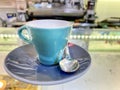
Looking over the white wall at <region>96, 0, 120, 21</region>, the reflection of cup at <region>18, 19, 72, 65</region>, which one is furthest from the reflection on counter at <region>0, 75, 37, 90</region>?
the white wall at <region>96, 0, 120, 21</region>

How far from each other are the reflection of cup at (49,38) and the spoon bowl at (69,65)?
0.02 meters

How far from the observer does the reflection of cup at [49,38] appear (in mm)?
413

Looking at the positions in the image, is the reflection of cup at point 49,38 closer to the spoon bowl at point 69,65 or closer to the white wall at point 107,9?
the spoon bowl at point 69,65

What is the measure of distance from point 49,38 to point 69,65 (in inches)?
3.8

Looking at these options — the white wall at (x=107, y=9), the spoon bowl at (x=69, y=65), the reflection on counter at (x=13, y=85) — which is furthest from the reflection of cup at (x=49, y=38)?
the white wall at (x=107, y=9)

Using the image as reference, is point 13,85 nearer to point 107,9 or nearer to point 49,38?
point 49,38

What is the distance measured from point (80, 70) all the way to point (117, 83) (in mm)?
252

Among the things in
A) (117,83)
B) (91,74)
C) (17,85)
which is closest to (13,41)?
(17,85)

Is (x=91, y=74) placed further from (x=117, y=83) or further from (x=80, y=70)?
(x=80, y=70)

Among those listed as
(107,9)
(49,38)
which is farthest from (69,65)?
(107,9)

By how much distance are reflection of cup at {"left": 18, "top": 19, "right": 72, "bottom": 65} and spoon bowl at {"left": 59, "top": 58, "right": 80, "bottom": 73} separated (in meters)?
0.02

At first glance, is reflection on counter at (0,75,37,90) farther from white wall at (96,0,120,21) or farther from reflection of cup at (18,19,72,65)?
white wall at (96,0,120,21)

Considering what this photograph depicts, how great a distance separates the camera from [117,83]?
0.63 meters

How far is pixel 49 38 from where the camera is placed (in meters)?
0.42
